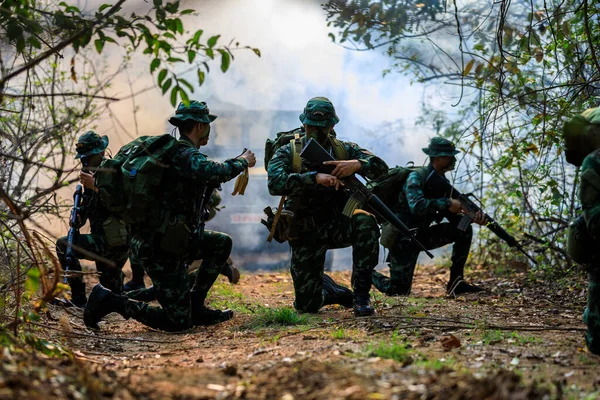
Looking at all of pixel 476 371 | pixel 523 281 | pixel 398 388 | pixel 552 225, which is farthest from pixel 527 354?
pixel 552 225

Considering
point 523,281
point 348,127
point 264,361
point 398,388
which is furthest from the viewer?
point 348,127

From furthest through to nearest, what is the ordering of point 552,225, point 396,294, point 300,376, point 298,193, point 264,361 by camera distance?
point 552,225 < point 396,294 < point 298,193 < point 264,361 < point 300,376

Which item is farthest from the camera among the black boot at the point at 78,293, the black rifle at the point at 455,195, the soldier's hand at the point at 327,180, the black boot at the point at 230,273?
the black boot at the point at 230,273

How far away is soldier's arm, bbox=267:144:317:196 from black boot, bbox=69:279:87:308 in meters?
2.59

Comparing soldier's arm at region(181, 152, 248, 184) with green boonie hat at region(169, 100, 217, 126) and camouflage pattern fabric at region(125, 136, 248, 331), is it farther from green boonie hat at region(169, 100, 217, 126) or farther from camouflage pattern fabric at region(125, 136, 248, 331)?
green boonie hat at region(169, 100, 217, 126)

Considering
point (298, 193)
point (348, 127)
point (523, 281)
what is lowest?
point (523, 281)

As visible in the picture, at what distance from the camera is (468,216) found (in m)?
8.14

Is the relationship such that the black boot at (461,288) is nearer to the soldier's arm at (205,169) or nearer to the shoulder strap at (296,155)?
the shoulder strap at (296,155)

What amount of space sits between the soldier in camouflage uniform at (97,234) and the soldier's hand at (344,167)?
2339mm

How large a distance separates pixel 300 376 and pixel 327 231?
9.66ft

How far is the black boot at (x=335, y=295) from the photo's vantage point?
6.65 meters

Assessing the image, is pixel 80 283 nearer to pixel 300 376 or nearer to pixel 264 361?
pixel 264 361

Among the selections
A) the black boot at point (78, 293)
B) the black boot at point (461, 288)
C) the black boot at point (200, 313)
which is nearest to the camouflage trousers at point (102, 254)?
the black boot at point (78, 293)

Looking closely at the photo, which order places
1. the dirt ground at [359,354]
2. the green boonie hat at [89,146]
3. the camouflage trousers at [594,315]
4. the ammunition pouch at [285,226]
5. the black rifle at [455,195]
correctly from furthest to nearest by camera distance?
the black rifle at [455,195] < the green boonie hat at [89,146] < the ammunition pouch at [285,226] < the camouflage trousers at [594,315] < the dirt ground at [359,354]
